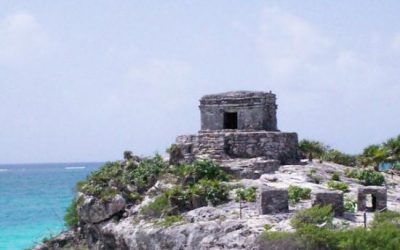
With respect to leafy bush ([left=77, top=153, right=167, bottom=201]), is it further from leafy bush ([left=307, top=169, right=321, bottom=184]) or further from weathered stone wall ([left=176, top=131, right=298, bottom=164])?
leafy bush ([left=307, top=169, right=321, bottom=184])

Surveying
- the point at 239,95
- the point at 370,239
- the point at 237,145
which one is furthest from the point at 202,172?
the point at 370,239

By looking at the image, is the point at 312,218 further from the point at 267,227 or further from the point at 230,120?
the point at 230,120

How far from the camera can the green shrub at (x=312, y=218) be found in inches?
665

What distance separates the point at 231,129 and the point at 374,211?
7722 mm

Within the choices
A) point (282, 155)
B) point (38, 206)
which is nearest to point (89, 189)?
point (282, 155)

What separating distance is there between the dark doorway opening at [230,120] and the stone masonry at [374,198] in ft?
24.6

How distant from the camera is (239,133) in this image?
2427cm

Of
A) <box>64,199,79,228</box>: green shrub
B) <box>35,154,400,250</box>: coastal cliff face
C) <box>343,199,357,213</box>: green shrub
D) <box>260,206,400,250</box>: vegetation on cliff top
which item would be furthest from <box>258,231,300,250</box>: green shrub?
<box>64,199,79,228</box>: green shrub

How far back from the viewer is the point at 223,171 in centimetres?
2264

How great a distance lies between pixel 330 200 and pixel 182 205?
14.7ft

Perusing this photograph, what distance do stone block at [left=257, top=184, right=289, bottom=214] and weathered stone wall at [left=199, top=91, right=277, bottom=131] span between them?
22.2 feet

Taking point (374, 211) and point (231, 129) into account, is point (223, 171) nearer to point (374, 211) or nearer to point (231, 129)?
point (231, 129)

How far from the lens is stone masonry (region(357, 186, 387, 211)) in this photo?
18.7 meters

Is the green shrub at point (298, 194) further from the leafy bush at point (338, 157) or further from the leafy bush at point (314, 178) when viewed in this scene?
the leafy bush at point (338, 157)
